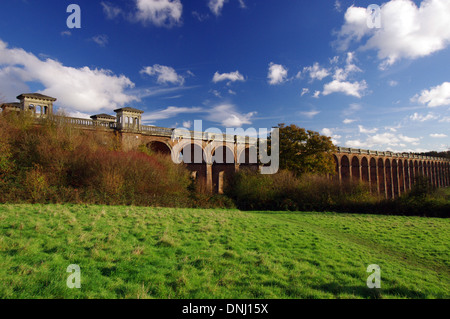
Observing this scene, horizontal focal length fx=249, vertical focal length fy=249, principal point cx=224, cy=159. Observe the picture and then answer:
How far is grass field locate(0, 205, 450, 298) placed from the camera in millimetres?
4020

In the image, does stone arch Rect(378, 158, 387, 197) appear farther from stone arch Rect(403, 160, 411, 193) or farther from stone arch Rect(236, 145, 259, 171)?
stone arch Rect(236, 145, 259, 171)

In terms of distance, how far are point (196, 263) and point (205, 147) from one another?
28.0 meters

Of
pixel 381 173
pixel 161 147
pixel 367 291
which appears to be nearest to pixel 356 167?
pixel 381 173

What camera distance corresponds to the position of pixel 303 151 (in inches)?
1072

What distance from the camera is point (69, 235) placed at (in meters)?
6.50

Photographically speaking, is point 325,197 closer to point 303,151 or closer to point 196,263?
point 303,151

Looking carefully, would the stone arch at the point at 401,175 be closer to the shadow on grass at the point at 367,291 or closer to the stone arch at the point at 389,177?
the stone arch at the point at 389,177

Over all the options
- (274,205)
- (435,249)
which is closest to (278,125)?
(274,205)

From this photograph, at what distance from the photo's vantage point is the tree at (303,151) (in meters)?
26.3

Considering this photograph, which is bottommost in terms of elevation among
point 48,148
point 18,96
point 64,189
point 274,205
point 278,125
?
point 274,205
